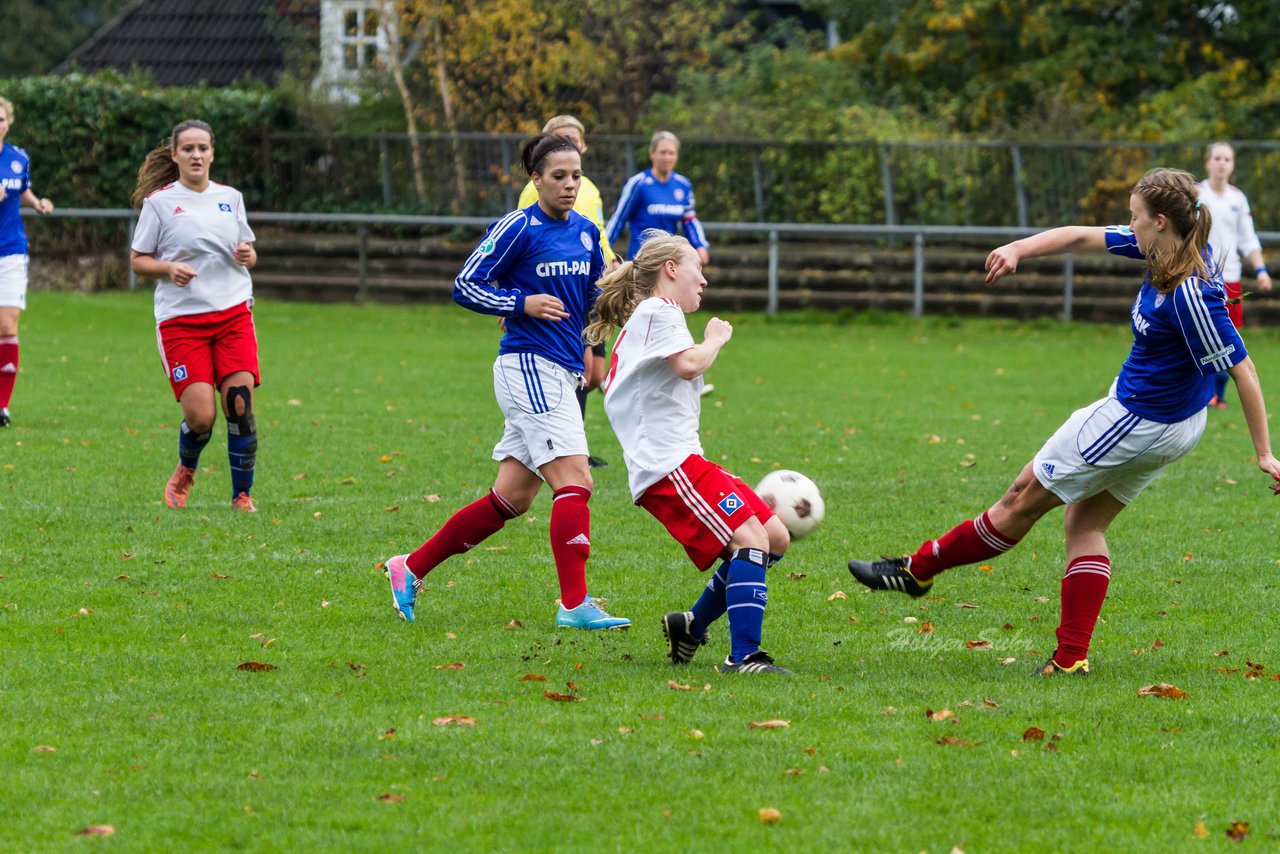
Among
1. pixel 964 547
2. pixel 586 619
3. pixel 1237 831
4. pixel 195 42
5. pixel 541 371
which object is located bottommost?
pixel 586 619

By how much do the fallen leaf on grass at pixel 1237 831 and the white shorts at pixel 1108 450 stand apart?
5.47 ft

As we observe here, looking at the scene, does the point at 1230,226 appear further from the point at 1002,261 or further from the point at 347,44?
the point at 347,44

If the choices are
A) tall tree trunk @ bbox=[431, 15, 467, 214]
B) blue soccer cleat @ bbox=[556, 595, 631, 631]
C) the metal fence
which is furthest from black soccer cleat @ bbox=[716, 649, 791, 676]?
tall tree trunk @ bbox=[431, 15, 467, 214]

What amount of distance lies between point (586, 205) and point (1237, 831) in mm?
6957

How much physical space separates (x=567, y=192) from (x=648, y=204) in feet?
25.1

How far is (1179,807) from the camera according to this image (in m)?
4.30

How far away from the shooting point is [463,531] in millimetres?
6672

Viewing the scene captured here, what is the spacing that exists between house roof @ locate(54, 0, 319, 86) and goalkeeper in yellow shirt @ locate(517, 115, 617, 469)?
19453 millimetres

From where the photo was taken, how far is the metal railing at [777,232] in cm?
2159

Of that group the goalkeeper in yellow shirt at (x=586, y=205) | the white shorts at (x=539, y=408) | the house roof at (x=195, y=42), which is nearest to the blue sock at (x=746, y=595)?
the white shorts at (x=539, y=408)

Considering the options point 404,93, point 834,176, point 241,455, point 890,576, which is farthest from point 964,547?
point 404,93

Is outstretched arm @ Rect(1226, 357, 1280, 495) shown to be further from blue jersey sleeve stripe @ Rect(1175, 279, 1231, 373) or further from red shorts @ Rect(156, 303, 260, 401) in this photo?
red shorts @ Rect(156, 303, 260, 401)

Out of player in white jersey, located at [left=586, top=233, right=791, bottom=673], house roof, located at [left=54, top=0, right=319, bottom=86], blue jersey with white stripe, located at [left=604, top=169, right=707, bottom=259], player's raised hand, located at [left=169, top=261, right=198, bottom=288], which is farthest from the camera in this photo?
house roof, located at [left=54, top=0, right=319, bottom=86]

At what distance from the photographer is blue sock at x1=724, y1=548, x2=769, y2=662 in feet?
18.5
